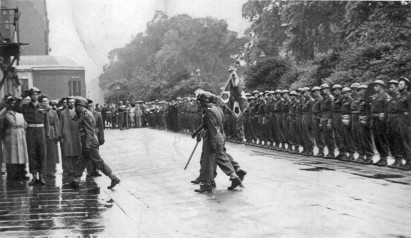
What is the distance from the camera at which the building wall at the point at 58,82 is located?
7050cm

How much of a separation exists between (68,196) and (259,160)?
639 centimetres

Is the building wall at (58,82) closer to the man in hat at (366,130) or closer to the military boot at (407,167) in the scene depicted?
the man in hat at (366,130)

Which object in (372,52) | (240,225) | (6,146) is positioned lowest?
(240,225)

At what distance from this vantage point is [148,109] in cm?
4725

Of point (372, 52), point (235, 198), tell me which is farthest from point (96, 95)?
point (235, 198)

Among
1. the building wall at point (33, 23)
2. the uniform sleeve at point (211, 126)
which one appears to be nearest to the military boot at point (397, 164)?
the uniform sleeve at point (211, 126)

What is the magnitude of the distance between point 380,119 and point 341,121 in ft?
5.64

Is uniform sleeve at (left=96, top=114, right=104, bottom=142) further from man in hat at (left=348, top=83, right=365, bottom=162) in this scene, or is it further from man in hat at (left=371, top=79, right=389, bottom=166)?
man in hat at (left=371, top=79, right=389, bottom=166)

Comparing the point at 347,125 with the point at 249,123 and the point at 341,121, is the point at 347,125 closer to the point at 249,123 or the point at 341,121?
the point at 341,121

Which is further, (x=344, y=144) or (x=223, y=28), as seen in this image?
(x=223, y=28)

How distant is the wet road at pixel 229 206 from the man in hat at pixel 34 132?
1.50 ft

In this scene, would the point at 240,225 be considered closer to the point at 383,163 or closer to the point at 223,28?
the point at 383,163

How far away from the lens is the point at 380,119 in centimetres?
1408

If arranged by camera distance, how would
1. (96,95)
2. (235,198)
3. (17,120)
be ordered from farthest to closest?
(96,95) < (17,120) < (235,198)
